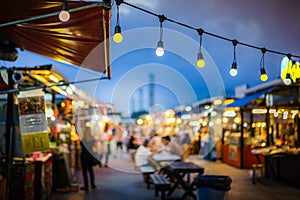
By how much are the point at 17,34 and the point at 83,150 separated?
5367 mm

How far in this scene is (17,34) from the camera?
533cm

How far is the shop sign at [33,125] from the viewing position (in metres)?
5.68

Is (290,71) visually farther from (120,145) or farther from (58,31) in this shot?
(120,145)

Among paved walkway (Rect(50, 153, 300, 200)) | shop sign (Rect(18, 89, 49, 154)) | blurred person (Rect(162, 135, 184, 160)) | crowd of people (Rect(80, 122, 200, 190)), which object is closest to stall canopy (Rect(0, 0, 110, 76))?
shop sign (Rect(18, 89, 49, 154))

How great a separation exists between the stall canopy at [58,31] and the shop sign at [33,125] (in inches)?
41.0

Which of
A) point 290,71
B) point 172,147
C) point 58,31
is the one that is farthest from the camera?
point 172,147

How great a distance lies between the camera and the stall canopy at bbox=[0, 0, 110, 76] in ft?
12.9

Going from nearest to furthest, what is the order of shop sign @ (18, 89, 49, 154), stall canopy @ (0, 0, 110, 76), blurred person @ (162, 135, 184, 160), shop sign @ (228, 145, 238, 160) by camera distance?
stall canopy @ (0, 0, 110, 76) → shop sign @ (18, 89, 49, 154) → blurred person @ (162, 135, 184, 160) → shop sign @ (228, 145, 238, 160)

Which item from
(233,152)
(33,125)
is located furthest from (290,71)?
(33,125)

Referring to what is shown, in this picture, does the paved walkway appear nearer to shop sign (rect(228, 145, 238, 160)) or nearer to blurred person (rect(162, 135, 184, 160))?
blurred person (rect(162, 135, 184, 160))

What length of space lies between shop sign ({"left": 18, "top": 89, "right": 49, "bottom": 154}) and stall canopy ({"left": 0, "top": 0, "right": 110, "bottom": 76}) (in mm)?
1041

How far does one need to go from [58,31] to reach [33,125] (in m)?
1.75

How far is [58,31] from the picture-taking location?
193 inches

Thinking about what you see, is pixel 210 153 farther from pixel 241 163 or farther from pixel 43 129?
pixel 43 129
